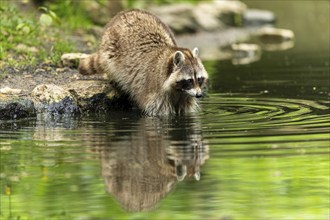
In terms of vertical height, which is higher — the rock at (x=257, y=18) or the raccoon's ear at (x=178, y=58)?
the rock at (x=257, y=18)

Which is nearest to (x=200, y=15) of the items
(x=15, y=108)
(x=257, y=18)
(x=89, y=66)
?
(x=257, y=18)

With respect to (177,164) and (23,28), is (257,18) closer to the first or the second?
(23,28)

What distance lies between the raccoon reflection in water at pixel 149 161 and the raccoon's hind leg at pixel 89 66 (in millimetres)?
2413

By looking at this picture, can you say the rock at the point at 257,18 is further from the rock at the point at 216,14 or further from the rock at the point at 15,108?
the rock at the point at 15,108

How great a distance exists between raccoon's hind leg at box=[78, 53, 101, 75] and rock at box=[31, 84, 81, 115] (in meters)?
1.23

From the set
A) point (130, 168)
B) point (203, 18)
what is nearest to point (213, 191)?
point (130, 168)

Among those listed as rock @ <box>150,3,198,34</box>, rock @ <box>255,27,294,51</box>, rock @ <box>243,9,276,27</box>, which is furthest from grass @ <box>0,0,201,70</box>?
rock @ <box>243,9,276,27</box>

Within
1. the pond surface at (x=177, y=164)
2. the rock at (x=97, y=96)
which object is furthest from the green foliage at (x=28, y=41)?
the pond surface at (x=177, y=164)

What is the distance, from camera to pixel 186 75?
10531 mm

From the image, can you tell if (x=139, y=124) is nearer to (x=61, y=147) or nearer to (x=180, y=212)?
(x=61, y=147)

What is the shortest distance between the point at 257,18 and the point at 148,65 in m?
13.6

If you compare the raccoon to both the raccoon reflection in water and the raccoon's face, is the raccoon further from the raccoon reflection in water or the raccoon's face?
the raccoon reflection in water

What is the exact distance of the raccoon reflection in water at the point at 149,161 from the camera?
6.77 m

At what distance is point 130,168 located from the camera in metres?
7.55
